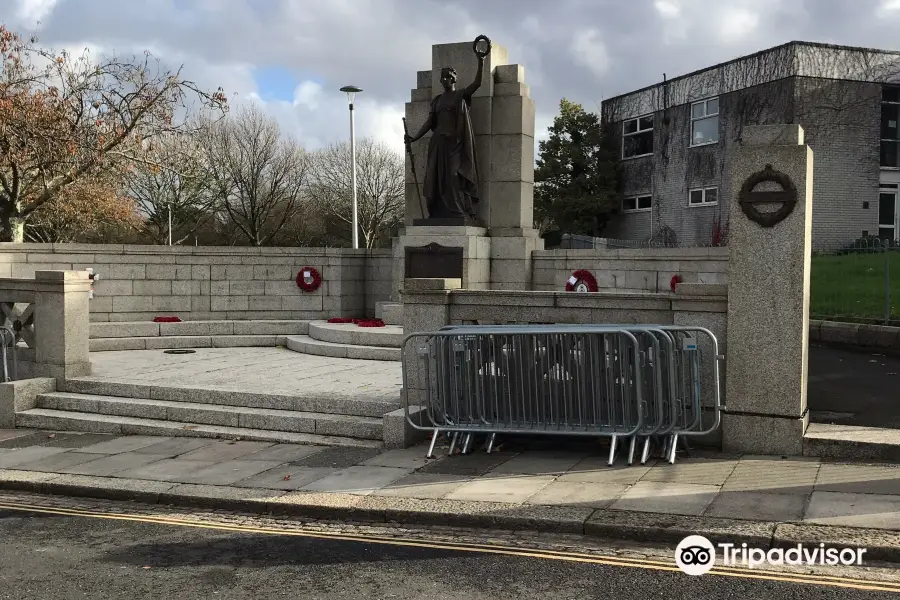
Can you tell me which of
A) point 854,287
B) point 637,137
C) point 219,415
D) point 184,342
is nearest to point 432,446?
point 219,415

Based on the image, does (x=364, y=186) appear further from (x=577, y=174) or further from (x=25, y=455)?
(x=25, y=455)

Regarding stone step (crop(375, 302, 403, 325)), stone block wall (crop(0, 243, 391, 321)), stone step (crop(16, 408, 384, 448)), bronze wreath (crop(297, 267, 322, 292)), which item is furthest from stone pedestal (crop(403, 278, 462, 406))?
stone block wall (crop(0, 243, 391, 321))

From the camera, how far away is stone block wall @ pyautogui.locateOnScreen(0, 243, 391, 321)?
57.1 feet

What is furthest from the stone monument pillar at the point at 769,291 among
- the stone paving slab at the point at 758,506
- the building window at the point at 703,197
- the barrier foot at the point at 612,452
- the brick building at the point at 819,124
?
the building window at the point at 703,197

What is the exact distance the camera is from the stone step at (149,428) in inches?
379

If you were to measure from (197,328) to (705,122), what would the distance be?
77.4 ft

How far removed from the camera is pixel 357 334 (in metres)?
15.3

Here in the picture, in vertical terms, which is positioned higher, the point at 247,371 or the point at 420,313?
the point at 420,313

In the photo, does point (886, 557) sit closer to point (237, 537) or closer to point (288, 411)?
point (237, 537)

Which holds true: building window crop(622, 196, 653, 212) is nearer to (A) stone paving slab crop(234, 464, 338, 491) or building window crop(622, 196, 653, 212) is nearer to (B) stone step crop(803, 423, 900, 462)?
(B) stone step crop(803, 423, 900, 462)

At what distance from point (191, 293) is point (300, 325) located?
246 centimetres

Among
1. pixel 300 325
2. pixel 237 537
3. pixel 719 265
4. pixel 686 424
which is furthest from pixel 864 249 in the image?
pixel 237 537

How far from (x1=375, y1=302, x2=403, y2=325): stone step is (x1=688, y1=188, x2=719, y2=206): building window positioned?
20.1m

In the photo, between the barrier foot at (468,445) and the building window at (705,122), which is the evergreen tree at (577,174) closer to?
the building window at (705,122)
